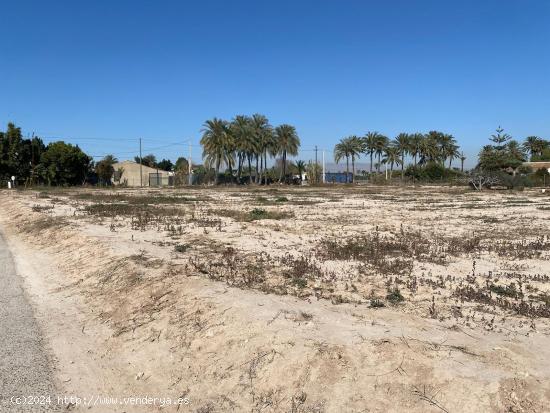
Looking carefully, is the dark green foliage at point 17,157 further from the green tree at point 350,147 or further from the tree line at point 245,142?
the green tree at point 350,147

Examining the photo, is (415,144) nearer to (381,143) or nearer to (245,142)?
(381,143)

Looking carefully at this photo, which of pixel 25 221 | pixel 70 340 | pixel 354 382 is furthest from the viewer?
pixel 25 221

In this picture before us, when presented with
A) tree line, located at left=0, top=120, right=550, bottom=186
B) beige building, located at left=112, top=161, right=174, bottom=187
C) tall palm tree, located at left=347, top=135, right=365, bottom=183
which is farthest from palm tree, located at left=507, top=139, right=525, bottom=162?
beige building, located at left=112, top=161, right=174, bottom=187

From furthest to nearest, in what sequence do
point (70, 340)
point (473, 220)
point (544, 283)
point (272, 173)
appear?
point (272, 173) < point (473, 220) < point (544, 283) < point (70, 340)

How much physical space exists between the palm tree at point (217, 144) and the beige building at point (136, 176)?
537 inches

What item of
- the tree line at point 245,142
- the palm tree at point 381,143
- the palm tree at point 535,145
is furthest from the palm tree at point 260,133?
the palm tree at point 535,145

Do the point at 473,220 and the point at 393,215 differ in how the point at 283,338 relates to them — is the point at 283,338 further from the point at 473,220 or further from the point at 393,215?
the point at 393,215

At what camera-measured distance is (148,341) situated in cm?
616

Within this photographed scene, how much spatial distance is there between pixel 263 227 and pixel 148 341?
10.0 metres

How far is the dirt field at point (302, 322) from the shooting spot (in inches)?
179

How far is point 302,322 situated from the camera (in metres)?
5.93

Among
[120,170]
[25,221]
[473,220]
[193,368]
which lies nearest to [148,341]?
[193,368]

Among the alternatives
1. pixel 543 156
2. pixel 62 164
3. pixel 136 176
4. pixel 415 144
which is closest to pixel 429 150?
pixel 415 144

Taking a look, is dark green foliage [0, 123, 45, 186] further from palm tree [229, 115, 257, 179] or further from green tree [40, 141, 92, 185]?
palm tree [229, 115, 257, 179]
